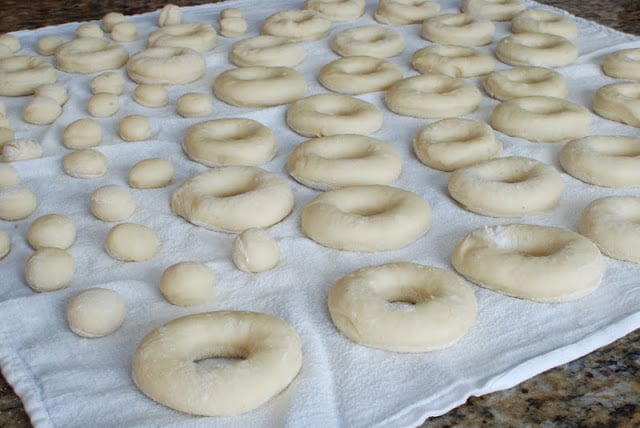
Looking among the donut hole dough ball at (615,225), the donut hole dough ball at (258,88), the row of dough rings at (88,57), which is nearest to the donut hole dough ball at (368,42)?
the donut hole dough ball at (258,88)

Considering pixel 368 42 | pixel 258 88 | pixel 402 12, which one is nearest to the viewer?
pixel 258 88

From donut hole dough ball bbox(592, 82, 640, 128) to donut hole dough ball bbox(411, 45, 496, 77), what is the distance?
35 cm

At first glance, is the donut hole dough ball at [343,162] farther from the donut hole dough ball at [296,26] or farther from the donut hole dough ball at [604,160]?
the donut hole dough ball at [296,26]

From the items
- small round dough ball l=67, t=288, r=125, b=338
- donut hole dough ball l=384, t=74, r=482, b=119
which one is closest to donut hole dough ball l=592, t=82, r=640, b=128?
donut hole dough ball l=384, t=74, r=482, b=119

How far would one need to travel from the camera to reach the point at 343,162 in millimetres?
1666

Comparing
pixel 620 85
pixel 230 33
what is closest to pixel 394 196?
pixel 620 85

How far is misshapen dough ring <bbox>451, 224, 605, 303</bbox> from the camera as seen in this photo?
4.24ft

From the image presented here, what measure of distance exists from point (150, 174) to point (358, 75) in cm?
78

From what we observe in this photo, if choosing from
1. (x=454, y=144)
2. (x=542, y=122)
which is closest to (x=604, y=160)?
(x=542, y=122)

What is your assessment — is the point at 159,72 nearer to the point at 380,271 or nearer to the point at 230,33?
the point at 230,33

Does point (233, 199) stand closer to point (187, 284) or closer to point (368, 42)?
point (187, 284)

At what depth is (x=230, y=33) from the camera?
2.52m

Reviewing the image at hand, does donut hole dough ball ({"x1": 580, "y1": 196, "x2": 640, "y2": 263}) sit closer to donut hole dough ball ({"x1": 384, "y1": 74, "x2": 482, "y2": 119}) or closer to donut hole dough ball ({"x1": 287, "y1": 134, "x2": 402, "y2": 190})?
donut hole dough ball ({"x1": 287, "y1": 134, "x2": 402, "y2": 190})

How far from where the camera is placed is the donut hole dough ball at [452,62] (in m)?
2.20
